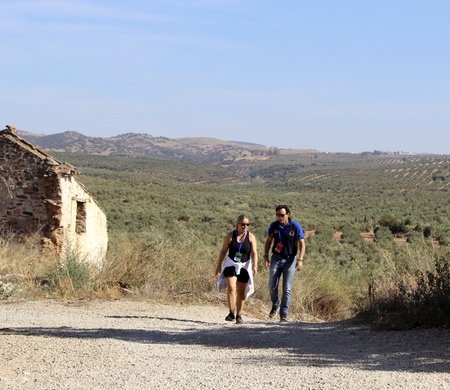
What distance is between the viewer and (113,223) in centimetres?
3747

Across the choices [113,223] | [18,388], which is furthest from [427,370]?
[113,223]

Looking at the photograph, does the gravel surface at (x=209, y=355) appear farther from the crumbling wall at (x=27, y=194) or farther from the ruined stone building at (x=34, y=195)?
the crumbling wall at (x=27, y=194)

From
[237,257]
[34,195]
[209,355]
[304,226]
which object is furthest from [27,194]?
[304,226]

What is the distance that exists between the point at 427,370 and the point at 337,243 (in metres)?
28.4

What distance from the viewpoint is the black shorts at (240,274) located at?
10.8m

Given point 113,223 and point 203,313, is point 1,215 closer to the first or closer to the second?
point 203,313

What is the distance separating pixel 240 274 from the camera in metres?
10.9

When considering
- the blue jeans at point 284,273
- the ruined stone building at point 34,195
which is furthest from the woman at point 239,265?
the ruined stone building at point 34,195

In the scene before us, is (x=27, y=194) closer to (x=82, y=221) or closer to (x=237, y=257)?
(x=82, y=221)

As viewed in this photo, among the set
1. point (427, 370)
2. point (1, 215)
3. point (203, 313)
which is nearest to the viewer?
point (427, 370)

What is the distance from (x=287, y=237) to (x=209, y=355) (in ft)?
12.6

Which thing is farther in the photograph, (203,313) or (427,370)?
(203,313)

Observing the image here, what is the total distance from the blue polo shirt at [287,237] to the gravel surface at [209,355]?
1.16m

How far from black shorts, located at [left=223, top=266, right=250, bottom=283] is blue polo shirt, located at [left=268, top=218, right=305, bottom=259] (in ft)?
2.43
